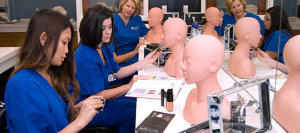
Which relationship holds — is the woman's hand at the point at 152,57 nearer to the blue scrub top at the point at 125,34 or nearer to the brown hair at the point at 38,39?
the brown hair at the point at 38,39

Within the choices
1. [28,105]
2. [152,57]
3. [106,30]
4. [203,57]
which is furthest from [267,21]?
[28,105]

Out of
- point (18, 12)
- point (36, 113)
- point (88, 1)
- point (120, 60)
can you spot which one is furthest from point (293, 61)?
point (18, 12)

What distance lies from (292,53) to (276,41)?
0.32 meters

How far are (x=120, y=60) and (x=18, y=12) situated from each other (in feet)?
17.0

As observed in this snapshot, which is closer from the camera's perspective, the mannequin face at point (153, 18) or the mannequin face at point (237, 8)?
the mannequin face at point (237, 8)

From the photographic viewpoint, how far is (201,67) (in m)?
1.36

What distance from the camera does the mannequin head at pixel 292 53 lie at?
1186mm

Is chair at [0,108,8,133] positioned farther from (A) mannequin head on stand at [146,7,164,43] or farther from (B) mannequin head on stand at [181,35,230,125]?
(A) mannequin head on stand at [146,7,164,43]

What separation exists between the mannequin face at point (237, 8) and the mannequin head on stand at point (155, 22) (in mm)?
1488

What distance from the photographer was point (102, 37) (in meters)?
2.13

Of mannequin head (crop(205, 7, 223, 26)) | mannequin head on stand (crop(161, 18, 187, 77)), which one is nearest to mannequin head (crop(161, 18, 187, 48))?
mannequin head on stand (crop(161, 18, 187, 77))

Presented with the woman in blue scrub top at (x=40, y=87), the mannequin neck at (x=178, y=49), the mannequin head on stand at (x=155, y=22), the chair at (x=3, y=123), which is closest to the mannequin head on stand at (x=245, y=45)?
the mannequin neck at (x=178, y=49)

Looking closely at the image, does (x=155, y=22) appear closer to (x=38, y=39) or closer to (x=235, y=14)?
(x=235, y=14)

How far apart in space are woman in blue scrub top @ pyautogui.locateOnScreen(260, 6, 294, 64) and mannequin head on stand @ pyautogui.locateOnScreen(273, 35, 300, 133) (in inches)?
3.4
